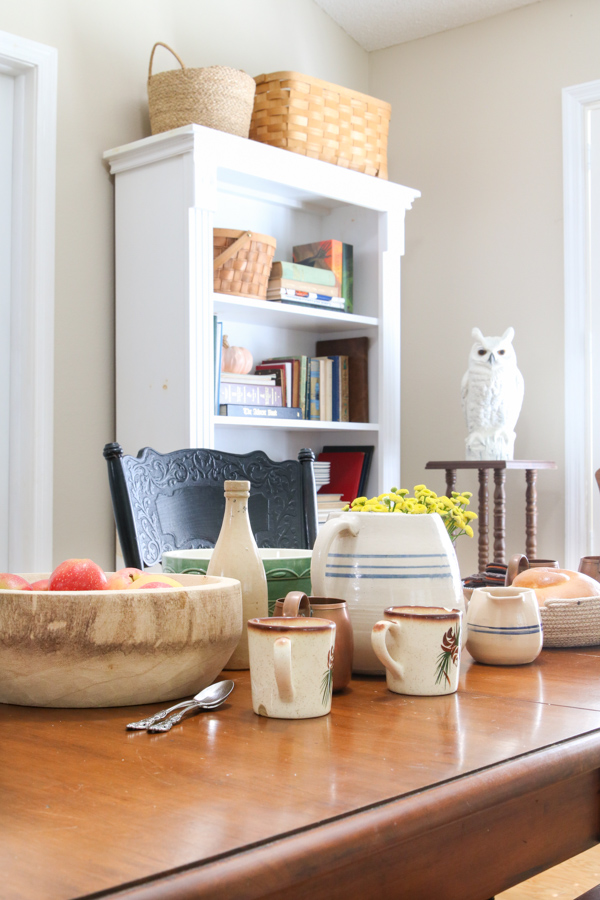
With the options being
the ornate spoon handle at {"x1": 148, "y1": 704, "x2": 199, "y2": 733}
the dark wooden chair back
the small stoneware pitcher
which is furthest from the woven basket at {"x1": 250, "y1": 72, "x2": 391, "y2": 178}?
the ornate spoon handle at {"x1": 148, "y1": 704, "x2": 199, "y2": 733}

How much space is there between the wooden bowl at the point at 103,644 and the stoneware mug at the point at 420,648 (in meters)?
0.15

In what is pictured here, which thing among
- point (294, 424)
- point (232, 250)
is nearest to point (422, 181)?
point (232, 250)

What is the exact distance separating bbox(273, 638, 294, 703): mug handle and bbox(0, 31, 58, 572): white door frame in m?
2.07

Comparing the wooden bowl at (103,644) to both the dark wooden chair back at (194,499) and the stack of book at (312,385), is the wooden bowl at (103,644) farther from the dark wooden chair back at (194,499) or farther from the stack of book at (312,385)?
the stack of book at (312,385)

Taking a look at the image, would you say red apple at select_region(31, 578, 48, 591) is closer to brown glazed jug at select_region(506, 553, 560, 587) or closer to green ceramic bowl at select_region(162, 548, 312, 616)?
green ceramic bowl at select_region(162, 548, 312, 616)

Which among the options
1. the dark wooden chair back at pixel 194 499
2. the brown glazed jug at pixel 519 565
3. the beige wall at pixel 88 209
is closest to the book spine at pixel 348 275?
the beige wall at pixel 88 209

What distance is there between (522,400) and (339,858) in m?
2.99

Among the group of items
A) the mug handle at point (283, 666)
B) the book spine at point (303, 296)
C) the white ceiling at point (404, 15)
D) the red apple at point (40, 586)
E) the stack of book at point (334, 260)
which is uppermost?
the white ceiling at point (404, 15)

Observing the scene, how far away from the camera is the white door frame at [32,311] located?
265 centimetres

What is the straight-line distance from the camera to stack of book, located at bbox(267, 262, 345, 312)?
3043mm

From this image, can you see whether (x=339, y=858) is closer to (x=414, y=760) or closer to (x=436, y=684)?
(x=414, y=760)

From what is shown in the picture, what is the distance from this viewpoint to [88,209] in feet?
9.24

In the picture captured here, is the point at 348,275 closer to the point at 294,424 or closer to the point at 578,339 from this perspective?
the point at 294,424

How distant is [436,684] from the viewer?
789mm
